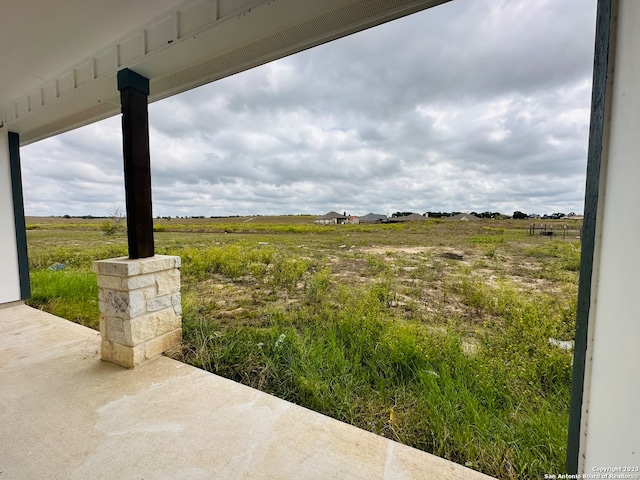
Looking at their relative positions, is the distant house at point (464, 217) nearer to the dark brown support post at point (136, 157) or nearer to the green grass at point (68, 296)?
the dark brown support post at point (136, 157)

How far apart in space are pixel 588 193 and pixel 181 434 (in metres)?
2.03

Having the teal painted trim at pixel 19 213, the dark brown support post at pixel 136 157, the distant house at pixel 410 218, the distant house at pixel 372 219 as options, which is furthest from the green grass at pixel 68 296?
the distant house at pixel 410 218

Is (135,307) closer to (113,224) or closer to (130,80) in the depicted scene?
(130,80)

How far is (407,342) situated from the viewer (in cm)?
210

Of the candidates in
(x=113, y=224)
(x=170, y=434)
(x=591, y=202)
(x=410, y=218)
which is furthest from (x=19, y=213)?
(x=410, y=218)

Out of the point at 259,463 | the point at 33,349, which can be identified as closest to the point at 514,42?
the point at 259,463

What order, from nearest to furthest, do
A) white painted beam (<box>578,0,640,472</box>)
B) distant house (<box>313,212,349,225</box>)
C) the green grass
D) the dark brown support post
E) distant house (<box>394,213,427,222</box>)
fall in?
white painted beam (<box>578,0,640,472</box>), the dark brown support post, the green grass, distant house (<box>394,213,427,222</box>), distant house (<box>313,212,349,225</box>)

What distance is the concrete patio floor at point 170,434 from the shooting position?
1.18 metres

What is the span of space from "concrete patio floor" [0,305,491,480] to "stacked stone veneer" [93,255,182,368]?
5.9 inches

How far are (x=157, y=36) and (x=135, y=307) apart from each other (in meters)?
1.99

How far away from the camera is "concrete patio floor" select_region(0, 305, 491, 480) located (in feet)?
3.86

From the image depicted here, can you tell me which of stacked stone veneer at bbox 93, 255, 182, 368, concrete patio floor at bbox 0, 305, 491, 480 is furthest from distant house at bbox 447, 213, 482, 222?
stacked stone veneer at bbox 93, 255, 182, 368

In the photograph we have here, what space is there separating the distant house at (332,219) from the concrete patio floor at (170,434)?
13.6 metres

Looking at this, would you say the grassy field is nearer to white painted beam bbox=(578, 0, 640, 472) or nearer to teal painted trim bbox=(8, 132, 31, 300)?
teal painted trim bbox=(8, 132, 31, 300)
